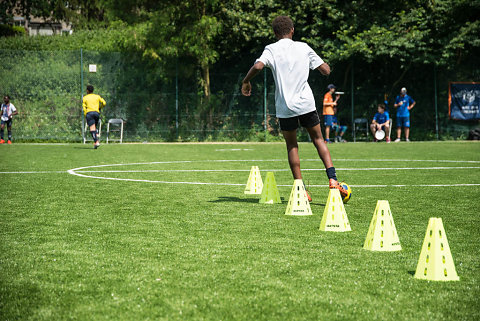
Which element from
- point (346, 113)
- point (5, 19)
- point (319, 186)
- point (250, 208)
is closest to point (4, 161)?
point (319, 186)

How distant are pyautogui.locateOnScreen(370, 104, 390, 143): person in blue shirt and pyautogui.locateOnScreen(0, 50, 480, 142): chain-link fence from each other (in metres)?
1.08

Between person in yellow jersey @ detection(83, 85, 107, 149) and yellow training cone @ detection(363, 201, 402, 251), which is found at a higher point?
person in yellow jersey @ detection(83, 85, 107, 149)

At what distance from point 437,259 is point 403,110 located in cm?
2218

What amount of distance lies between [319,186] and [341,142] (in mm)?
16290

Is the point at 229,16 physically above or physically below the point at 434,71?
above

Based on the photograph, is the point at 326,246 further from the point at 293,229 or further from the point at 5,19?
the point at 5,19

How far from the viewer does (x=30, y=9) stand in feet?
138

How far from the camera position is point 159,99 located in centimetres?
2536

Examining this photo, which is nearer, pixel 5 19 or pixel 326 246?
pixel 326 246

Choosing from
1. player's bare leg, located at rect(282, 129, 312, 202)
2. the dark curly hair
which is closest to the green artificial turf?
player's bare leg, located at rect(282, 129, 312, 202)

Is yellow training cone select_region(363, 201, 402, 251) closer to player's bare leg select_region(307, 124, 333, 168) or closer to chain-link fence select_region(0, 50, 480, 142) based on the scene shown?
player's bare leg select_region(307, 124, 333, 168)

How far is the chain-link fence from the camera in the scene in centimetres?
2497

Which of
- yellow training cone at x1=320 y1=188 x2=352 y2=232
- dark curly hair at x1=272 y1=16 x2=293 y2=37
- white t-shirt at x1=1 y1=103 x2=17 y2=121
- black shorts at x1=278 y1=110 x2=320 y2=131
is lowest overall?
yellow training cone at x1=320 y1=188 x2=352 y2=232

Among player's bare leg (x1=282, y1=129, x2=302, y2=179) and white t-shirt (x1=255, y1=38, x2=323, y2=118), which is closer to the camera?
white t-shirt (x1=255, y1=38, x2=323, y2=118)
